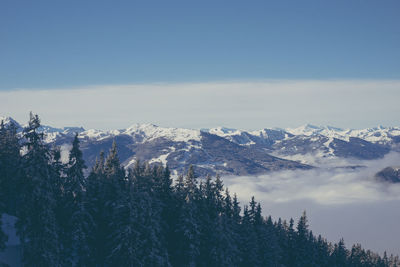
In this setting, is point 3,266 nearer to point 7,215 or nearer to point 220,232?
point 7,215

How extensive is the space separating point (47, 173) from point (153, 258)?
54.6ft

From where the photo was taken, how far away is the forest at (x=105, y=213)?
127ft

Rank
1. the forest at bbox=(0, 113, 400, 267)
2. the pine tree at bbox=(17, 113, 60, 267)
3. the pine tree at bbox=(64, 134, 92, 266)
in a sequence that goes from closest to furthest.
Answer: the pine tree at bbox=(17, 113, 60, 267) → the forest at bbox=(0, 113, 400, 267) → the pine tree at bbox=(64, 134, 92, 266)

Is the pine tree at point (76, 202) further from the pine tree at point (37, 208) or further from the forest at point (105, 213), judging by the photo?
the pine tree at point (37, 208)

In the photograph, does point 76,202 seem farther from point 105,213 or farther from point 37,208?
point 105,213

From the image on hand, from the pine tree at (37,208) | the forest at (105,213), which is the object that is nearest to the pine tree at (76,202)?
the forest at (105,213)

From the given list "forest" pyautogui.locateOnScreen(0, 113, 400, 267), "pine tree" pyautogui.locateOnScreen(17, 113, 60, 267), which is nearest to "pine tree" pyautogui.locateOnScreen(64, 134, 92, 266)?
"forest" pyautogui.locateOnScreen(0, 113, 400, 267)

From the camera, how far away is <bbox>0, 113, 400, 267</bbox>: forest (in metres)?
38.8

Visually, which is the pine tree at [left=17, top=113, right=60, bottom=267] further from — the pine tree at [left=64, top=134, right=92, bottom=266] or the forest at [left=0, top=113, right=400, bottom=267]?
the pine tree at [left=64, top=134, right=92, bottom=266]

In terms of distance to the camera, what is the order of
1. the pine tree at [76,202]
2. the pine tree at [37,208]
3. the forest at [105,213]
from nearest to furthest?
the pine tree at [37,208] → the forest at [105,213] → the pine tree at [76,202]

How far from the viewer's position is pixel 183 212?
54.2 meters

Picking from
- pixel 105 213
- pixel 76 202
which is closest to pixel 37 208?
pixel 76 202

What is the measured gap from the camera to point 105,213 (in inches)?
1960

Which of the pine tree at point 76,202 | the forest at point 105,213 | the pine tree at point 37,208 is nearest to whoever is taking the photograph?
the pine tree at point 37,208
